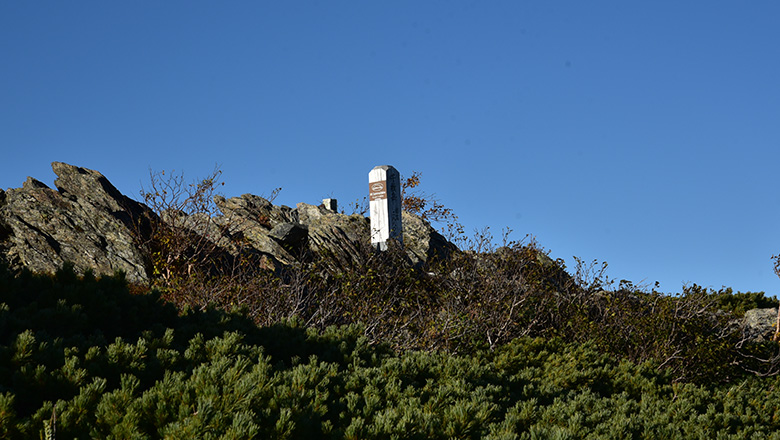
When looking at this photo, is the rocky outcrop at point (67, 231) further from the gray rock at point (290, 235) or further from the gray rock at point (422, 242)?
the gray rock at point (422, 242)

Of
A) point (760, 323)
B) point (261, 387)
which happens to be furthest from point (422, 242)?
point (261, 387)

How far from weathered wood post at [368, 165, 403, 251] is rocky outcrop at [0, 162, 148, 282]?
19.8 feet

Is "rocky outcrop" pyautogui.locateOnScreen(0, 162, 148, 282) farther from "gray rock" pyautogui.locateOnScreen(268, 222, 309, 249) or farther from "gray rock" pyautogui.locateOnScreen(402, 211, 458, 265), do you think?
"gray rock" pyautogui.locateOnScreen(402, 211, 458, 265)

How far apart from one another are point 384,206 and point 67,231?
301 inches

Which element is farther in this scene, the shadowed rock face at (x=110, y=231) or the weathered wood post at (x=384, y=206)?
the weathered wood post at (x=384, y=206)

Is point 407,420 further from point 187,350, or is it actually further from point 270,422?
point 187,350

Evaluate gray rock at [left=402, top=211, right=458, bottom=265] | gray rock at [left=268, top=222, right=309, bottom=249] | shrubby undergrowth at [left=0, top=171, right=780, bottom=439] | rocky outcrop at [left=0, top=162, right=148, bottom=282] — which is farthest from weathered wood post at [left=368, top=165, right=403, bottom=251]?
rocky outcrop at [left=0, top=162, right=148, bottom=282]

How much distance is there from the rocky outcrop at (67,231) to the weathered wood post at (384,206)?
6025 millimetres

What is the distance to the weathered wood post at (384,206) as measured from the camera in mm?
16453

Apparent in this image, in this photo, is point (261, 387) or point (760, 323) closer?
point (261, 387)

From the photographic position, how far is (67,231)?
1260cm

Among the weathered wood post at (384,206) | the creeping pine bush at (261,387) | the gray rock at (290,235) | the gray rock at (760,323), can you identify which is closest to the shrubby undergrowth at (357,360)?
the creeping pine bush at (261,387)

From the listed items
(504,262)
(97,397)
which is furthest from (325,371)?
(504,262)

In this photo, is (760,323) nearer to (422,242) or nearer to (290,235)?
(422,242)
